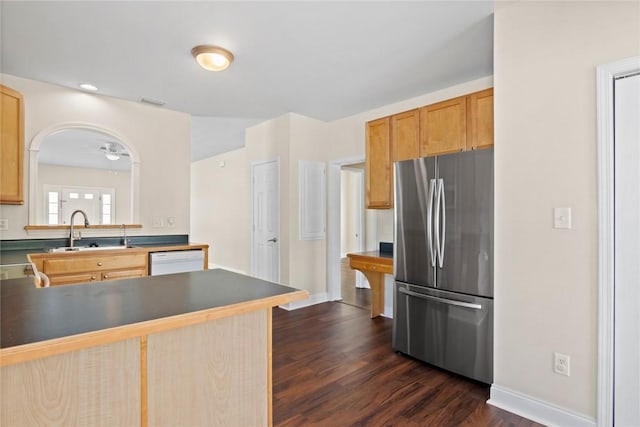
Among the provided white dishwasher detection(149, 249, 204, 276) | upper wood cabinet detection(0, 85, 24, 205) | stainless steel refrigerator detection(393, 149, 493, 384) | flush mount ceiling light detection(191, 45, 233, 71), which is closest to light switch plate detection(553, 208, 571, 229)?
stainless steel refrigerator detection(393, 149, 493, 384)

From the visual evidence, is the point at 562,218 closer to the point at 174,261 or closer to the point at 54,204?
the point at 174,261

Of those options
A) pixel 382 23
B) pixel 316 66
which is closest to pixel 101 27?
pixel 316 66

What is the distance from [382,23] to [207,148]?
4.97m

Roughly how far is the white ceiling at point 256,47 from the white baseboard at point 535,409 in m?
2.53

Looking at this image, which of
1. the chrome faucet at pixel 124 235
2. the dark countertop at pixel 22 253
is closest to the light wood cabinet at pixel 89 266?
the dark countertop at pixel 22 253

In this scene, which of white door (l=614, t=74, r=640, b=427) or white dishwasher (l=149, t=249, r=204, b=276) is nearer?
white door (l=614, t=74, r=640, b=427)

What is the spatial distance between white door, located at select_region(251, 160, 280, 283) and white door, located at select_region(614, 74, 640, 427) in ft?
→ 11.6

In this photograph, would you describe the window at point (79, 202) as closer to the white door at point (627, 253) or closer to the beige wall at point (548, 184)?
the beige wall at point (548, 184)

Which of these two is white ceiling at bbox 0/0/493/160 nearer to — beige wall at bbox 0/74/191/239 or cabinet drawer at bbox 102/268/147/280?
beige wall at bbox 0/74/191/239

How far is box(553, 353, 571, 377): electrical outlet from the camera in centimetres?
186

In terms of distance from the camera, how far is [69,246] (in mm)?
3396

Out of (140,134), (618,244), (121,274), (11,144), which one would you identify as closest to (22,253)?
(121,274)

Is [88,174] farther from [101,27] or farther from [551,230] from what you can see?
[551,230]

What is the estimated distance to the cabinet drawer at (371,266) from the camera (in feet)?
11.1
